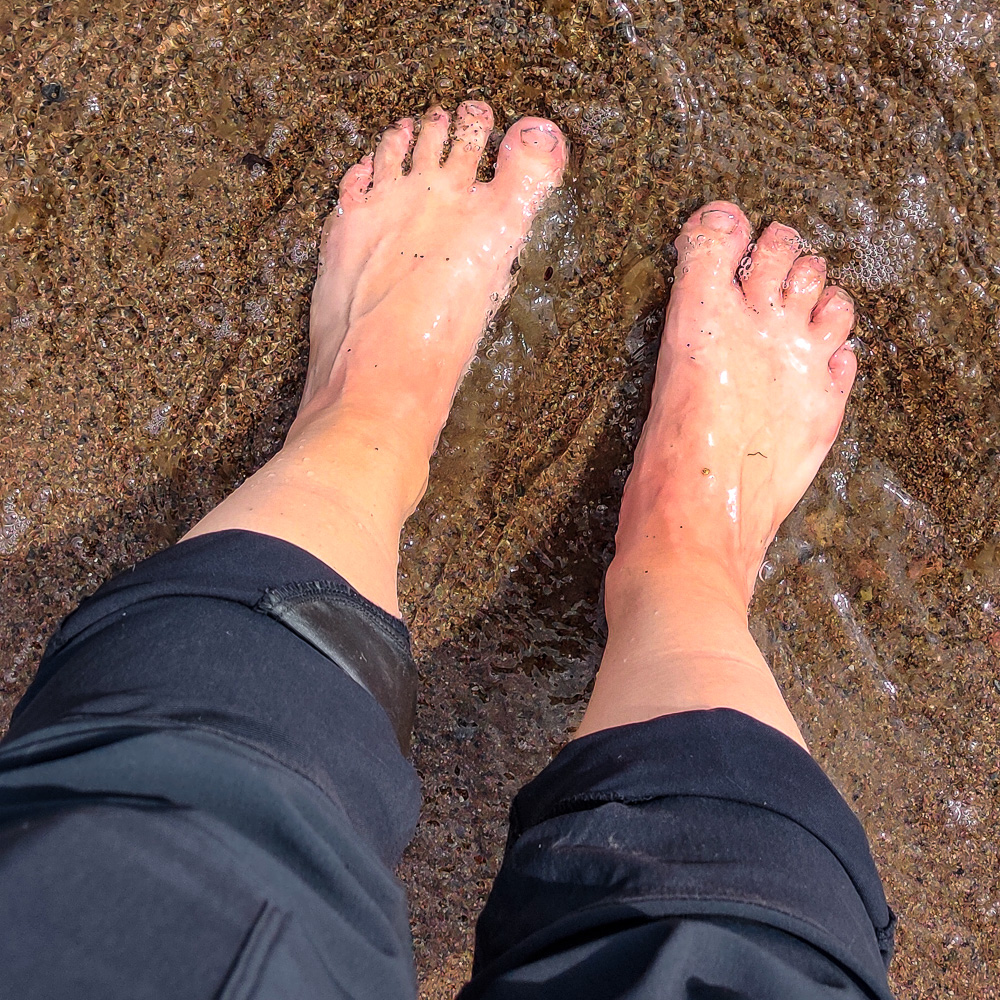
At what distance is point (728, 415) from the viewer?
1421 millimetres

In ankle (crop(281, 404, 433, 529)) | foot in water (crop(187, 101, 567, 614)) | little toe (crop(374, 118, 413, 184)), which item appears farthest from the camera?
little toe (crop(374, 118, 413, 184))

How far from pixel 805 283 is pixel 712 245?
0.63 ft

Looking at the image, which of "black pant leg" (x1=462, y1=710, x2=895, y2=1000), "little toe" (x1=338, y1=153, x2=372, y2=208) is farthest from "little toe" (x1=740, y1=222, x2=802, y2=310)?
"black pant leg" (x1=462, y1=710, x2=895, y2=1000)

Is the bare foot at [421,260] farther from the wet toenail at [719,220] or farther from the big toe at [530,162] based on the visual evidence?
the wet toenail at [719,220]

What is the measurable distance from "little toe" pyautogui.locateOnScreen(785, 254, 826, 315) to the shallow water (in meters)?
0.04

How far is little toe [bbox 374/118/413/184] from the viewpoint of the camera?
4.53ft

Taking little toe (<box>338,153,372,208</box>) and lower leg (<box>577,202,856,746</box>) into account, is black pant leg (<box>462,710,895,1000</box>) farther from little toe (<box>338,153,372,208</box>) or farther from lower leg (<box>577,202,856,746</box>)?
little toe (<box>338,153,372,208</box>)

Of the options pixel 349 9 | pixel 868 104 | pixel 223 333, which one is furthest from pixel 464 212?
pixel 868 104

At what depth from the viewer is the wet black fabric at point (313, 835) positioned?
22.9 inches

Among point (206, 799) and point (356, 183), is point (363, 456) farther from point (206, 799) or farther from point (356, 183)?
point (206, 799)

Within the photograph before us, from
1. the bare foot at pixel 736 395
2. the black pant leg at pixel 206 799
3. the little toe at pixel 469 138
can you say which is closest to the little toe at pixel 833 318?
the bare foot at pixel 736 395

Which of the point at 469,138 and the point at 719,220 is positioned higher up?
the point at 469,138

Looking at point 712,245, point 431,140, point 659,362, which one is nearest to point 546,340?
point 659,362

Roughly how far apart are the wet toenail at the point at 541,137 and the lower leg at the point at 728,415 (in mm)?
262
